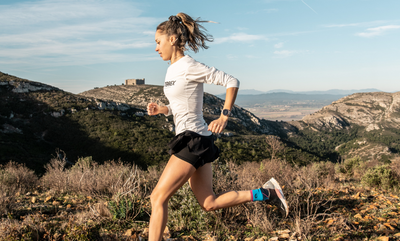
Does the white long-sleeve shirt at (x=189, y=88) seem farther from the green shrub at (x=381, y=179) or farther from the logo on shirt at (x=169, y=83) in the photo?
the green shrub at (x=381, y=179)

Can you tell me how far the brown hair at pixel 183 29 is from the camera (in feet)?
6.53

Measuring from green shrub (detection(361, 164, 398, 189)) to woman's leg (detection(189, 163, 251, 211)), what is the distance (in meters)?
4.14

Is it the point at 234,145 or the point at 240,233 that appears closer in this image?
the point at 240,233

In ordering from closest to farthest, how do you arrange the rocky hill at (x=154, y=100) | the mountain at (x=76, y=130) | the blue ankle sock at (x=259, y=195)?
1. the blue ankle sock at (x=259, y=195)
2. the mountain at (x=76, y=130)
3. the rocky hill at (x=154, y=100)

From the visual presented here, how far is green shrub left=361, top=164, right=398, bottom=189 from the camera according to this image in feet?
15.9

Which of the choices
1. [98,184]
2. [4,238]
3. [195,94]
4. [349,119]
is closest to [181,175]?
[195,94]

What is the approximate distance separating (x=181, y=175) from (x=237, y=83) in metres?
0.79

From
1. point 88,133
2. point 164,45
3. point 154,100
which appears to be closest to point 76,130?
point 88,133

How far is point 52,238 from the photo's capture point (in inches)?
93.6

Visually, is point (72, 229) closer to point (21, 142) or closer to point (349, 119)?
point (21, 142)

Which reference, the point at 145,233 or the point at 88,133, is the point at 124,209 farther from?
the point at 88,133

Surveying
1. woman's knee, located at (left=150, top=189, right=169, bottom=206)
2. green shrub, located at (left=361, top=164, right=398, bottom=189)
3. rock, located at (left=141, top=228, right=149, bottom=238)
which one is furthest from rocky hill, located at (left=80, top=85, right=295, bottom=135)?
woman's knee, located at (left=150, top=189, right=169, bottom=206)

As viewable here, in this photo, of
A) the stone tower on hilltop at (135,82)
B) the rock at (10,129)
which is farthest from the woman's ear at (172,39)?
the stone tower on hilltop at (135,82)

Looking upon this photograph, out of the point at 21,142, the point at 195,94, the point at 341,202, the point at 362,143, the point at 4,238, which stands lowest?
the point at 362,143
